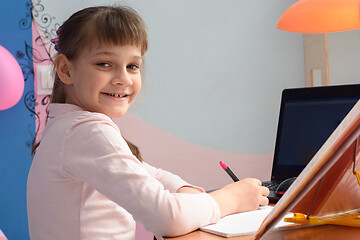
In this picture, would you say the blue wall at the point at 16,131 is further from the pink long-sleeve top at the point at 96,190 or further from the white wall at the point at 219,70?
the pink long-sleeve top at the point at 96,190

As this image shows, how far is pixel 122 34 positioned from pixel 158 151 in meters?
1.47

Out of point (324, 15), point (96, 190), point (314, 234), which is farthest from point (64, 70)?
point (324, 15)

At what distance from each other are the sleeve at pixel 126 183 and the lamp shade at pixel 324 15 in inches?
34.3

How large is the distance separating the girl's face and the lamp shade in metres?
0.70

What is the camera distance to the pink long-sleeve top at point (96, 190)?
0.75 meters

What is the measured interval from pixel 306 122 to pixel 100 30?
0.72 meters

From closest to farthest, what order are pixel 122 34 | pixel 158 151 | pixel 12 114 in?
pixel 122 34
pixel 12 114
pixel 158 151

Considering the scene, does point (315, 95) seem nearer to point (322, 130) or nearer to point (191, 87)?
point (322, 130)

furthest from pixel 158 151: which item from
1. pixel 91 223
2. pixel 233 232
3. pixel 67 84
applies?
pixel 233 232

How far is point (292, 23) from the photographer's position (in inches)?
59.6

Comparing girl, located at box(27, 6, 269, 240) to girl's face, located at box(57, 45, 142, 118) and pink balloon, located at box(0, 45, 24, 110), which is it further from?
pink balloon, located at box(0, 45, 24, 110)

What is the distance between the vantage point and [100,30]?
0.97m

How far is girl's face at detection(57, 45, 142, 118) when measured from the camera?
0.96 meters

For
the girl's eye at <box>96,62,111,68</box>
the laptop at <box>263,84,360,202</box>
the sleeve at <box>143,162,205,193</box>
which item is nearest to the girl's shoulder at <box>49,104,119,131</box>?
the girl's eye at <box>96,62,111,68</box>
